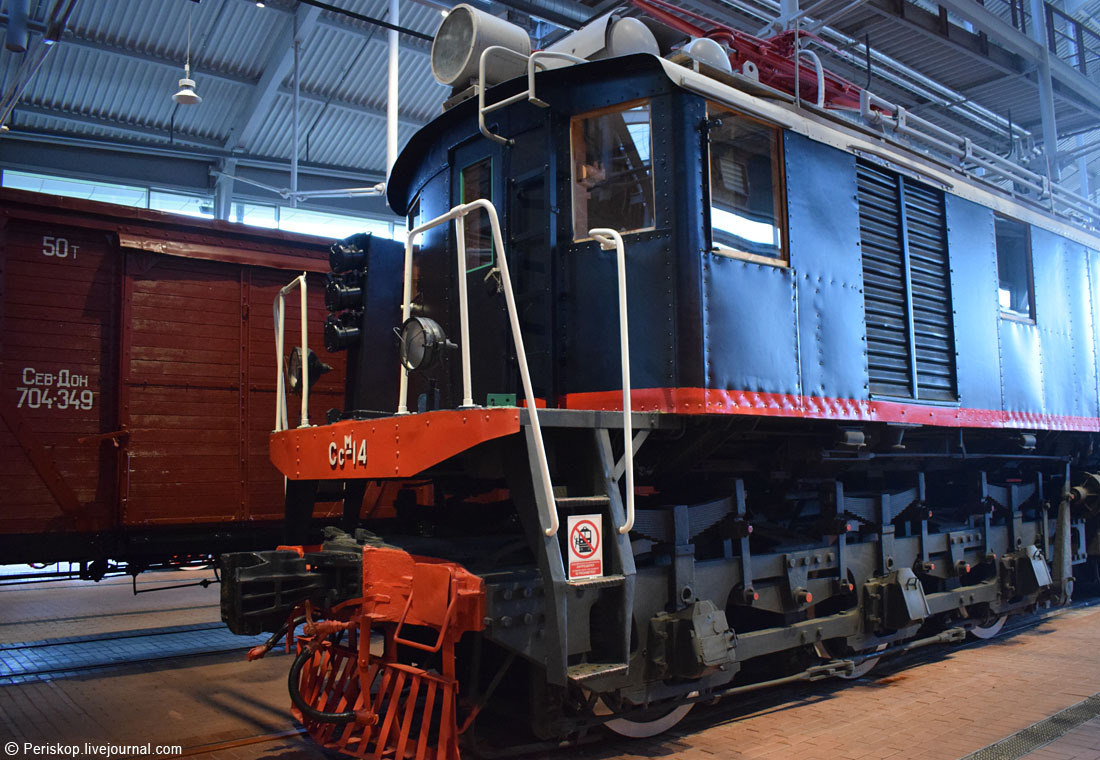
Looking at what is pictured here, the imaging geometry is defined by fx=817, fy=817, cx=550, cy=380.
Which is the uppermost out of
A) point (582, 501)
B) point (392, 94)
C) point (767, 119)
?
point (392, 94)

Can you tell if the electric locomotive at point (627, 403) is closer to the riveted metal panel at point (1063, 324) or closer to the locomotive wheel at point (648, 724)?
the locomotive wheel at point (648, 724)

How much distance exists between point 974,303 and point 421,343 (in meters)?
4.92

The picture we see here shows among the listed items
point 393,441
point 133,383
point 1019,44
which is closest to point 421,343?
point 393,441

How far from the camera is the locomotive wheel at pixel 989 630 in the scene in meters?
7.29

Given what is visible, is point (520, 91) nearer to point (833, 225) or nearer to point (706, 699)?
point (833, 225)

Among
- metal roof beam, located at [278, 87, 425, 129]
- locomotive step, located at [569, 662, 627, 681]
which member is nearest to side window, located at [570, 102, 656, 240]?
locomotive step, located at [569, 662, 627, 681]

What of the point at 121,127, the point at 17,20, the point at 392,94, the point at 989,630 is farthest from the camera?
the point at 121,127

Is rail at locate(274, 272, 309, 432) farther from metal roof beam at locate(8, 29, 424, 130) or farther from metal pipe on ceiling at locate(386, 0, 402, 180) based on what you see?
metal roof beam at locate(8, 29, 424, 130)

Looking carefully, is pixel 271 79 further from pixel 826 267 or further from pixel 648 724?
pixel 648 724

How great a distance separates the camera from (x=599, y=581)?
12.4 feet

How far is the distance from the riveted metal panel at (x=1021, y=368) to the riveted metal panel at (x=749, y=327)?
10.4 ft

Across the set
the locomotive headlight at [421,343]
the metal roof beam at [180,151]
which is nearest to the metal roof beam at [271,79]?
the metal roof beam at [180,151]

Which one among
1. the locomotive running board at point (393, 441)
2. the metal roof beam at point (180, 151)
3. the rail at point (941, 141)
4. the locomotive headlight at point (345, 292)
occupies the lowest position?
the locomotive running board at point (393, 441)

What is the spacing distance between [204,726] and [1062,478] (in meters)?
8.01
